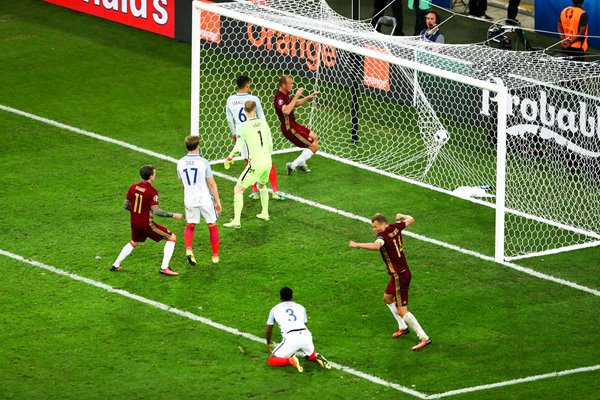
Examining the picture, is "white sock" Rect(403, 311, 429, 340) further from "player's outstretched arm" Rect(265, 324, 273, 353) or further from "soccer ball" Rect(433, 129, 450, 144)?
"soccer ball" Rect(433, 129, 450, 144)

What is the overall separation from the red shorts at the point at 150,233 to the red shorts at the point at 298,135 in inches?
147

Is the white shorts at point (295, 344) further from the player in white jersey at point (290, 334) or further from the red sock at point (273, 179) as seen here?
the red sock at point (273, 179)

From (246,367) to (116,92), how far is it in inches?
446

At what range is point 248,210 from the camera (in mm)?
21609

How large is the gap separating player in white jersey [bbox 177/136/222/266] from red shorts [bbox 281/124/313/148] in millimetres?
3167

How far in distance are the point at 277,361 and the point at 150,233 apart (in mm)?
3181

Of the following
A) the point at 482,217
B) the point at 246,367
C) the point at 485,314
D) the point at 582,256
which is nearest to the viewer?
the point at 246,367

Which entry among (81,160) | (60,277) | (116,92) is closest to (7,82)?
(116,92)

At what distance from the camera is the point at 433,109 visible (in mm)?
23484

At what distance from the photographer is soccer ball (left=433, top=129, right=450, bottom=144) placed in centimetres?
2294

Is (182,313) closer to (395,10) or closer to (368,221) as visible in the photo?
(368,221)

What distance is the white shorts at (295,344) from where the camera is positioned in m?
16.4

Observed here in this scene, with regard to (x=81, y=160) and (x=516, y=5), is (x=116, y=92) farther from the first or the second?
(x=516, y=5)

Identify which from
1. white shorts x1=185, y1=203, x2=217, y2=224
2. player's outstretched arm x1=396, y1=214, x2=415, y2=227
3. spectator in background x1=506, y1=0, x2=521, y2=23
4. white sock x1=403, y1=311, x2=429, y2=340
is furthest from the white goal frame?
spectator in background x1=506, y1=0, x2=521, y2=23
